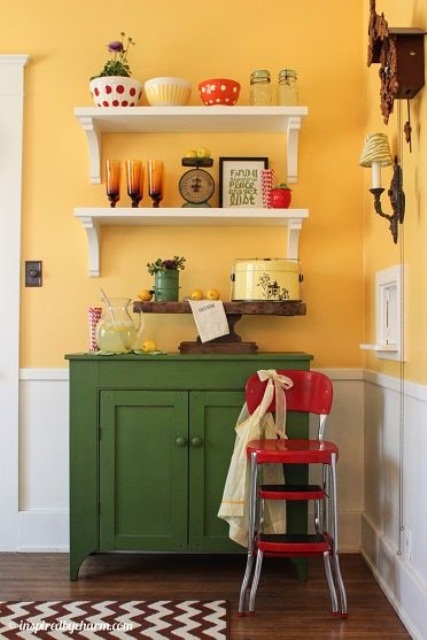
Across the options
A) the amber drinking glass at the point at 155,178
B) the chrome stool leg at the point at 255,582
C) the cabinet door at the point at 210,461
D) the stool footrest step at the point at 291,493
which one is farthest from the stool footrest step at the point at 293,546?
the amber drinking glass at the point at 155,178

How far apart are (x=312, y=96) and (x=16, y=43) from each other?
4.52 feet

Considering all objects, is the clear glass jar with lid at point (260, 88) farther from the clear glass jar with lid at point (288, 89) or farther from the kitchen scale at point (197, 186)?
the kitchen scale at point (197, 186)

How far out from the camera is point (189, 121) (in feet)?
9.82

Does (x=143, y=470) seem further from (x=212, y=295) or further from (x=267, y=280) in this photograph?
(x=267, y=280)

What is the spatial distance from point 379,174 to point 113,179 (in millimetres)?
1142

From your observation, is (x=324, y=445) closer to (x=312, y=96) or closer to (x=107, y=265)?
(x=107, y=265)

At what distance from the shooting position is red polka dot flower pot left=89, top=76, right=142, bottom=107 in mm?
2900

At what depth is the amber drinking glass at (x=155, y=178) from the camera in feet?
9.66

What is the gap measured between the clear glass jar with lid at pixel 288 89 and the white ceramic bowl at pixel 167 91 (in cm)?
41

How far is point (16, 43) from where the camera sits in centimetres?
311

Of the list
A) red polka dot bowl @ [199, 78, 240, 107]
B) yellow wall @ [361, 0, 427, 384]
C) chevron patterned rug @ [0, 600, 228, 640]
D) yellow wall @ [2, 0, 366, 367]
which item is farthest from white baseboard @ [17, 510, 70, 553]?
red polka dot bowl @ [199, 78, 240, 107]

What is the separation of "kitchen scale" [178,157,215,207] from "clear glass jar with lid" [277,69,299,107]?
411mm

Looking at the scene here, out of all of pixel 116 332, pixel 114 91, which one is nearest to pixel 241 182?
pixel 114 91

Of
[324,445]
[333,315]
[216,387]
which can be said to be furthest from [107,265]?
[324,445]
